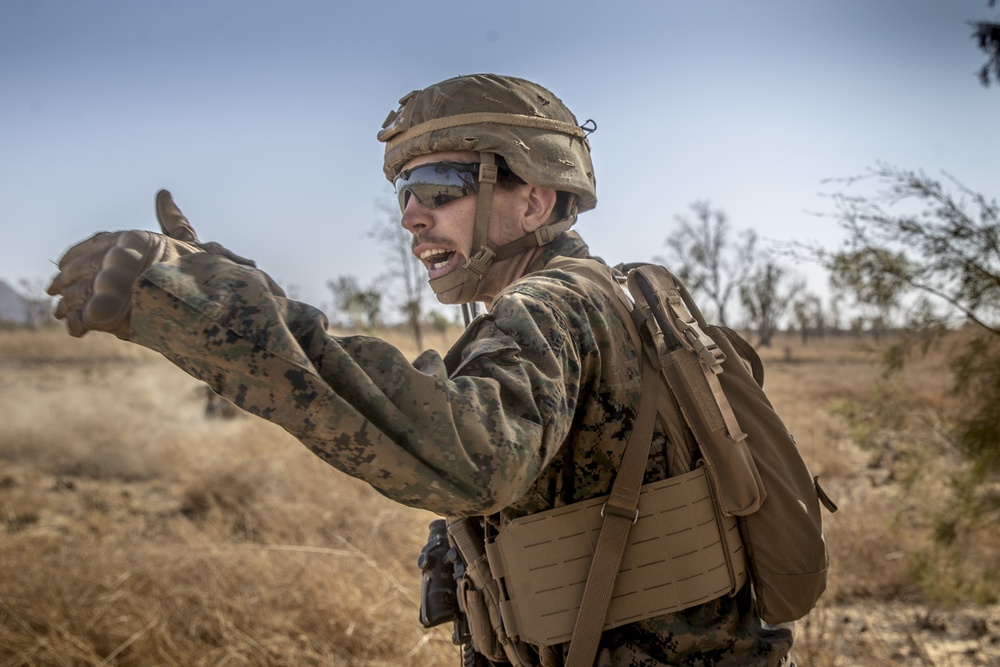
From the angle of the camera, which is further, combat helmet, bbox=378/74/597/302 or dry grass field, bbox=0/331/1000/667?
dry grass field, bbox=0/331/1000/667

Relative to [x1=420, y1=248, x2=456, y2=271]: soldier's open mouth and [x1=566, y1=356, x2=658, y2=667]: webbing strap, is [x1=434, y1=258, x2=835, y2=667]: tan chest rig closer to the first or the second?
[x1=566, y1=356, x2=658, y2=667]: webbing strap

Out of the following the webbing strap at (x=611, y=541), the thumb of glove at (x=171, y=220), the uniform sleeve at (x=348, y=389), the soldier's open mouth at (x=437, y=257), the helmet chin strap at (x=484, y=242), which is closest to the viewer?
the uniform sleeve at (x=348, y=389)

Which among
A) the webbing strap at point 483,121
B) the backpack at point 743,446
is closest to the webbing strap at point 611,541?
the backpack at point 743,446

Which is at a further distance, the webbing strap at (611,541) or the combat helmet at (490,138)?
the combat helmet at (490,138)

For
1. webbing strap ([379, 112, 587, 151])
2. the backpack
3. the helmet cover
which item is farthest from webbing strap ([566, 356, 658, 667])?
webbing strap ([379, 112, 587, 151])

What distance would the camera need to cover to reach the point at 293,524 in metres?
6.84

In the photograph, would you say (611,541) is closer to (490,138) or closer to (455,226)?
(455,226)

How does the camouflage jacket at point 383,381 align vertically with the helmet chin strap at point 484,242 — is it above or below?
below

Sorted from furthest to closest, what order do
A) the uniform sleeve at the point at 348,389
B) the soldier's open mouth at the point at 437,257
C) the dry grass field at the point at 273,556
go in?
the dry grass field at the point at 273,556 → the soldier's open mouth at the point at 437,257 → the uniform sleeve at the point at 348,389

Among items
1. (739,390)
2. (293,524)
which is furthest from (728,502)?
(293,524)

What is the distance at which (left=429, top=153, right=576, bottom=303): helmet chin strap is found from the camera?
1.78 m

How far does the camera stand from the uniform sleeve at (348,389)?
907mm

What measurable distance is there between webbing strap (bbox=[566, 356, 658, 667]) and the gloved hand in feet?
2.94

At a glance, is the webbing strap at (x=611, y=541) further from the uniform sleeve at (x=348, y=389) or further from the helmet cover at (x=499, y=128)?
the helmet cover at (x=499, y=128)
